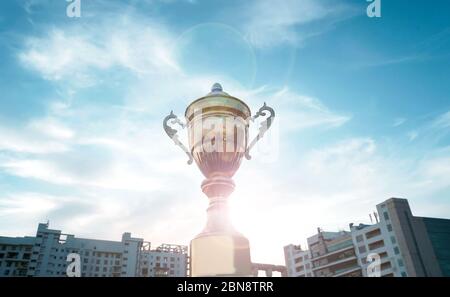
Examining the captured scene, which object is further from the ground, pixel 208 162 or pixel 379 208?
pixel 379 208

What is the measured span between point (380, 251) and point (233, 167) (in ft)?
210

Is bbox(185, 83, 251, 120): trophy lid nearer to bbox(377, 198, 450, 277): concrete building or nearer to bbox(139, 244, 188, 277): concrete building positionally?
bbox(377, 198, 450, 277): concrete building

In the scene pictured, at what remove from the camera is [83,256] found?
7456 centimetres

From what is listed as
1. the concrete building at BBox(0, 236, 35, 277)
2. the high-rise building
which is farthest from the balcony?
the concrete building at BBox(0, 236, 35, 277)

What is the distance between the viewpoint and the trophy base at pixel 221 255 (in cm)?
206

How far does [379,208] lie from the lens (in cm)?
5912

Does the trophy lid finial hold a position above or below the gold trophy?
above

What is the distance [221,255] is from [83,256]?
8352cm

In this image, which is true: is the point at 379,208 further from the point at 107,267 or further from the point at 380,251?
the point at 107,267

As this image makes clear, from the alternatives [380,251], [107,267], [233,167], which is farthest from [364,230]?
[233,167]

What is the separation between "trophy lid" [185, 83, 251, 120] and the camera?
2.54m

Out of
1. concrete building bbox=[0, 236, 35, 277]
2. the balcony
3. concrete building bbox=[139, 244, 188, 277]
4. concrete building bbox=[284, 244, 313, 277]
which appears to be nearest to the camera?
A: the balcony

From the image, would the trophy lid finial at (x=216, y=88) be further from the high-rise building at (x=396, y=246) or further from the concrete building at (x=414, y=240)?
the concrete building at (x=414, y=240)

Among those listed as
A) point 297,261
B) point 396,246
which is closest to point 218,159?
point 396,246
